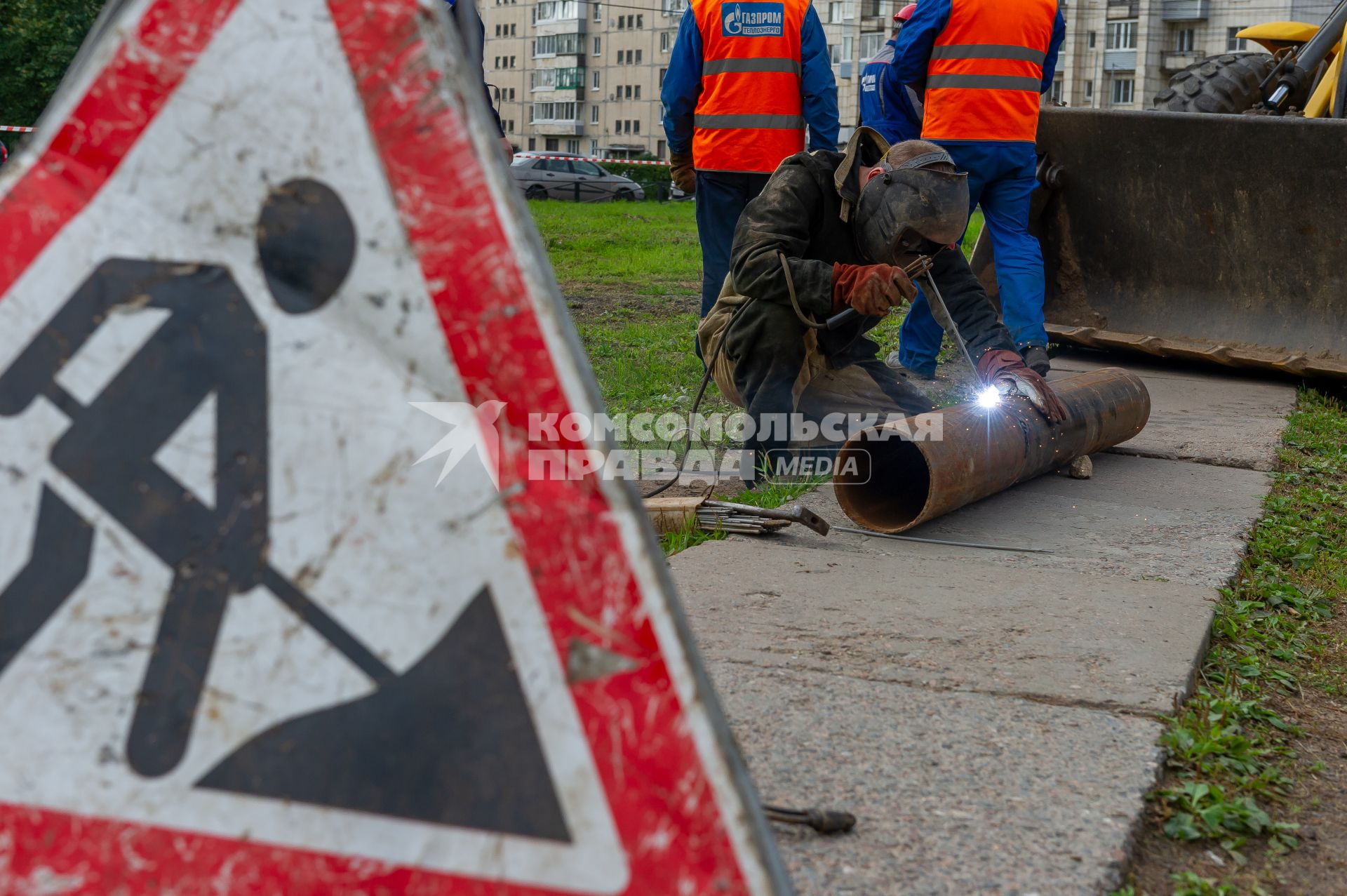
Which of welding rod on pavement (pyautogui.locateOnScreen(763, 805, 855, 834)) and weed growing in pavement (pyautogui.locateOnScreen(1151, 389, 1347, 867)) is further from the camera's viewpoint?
weed growing in pavement (pyautogui.locateOnScreen(1151, 389, 1347, 867))

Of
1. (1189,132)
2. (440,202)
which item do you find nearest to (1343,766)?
(440,202)

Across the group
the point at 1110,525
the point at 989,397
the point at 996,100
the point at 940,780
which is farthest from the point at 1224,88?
the point at 940,780

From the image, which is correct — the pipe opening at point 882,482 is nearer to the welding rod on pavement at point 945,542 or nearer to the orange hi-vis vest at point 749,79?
the welding rod on pavement at point 945,542

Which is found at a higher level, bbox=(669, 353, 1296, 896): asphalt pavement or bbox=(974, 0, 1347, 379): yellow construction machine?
bbox=(974, 0, 1347, 379): yellow construction machine

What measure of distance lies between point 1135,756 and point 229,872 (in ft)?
5.26

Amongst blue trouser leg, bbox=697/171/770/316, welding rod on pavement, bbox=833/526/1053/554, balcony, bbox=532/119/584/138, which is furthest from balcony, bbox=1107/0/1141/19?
welding rod on pavement, bbox=833/526/1053/554

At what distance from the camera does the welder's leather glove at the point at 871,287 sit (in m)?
4.08

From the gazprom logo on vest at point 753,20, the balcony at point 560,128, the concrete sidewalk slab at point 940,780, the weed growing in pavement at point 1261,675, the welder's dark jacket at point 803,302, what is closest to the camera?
the concrete sidewalk slab at point 940,780

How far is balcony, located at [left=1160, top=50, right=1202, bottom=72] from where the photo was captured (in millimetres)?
55000

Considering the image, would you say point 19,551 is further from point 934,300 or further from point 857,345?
point 857,345

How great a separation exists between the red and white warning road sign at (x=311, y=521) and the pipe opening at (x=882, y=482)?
2650 millimetres

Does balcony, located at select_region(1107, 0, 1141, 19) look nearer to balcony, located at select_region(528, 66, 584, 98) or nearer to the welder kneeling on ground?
balcony, located at select_region(528, 66, 584, 98)

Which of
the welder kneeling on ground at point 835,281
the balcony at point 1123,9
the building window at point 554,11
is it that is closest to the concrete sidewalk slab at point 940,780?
the welder kneeling on ground at point 835,281

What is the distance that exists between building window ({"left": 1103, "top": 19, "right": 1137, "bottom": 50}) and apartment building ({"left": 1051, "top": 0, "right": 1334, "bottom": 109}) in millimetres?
30
